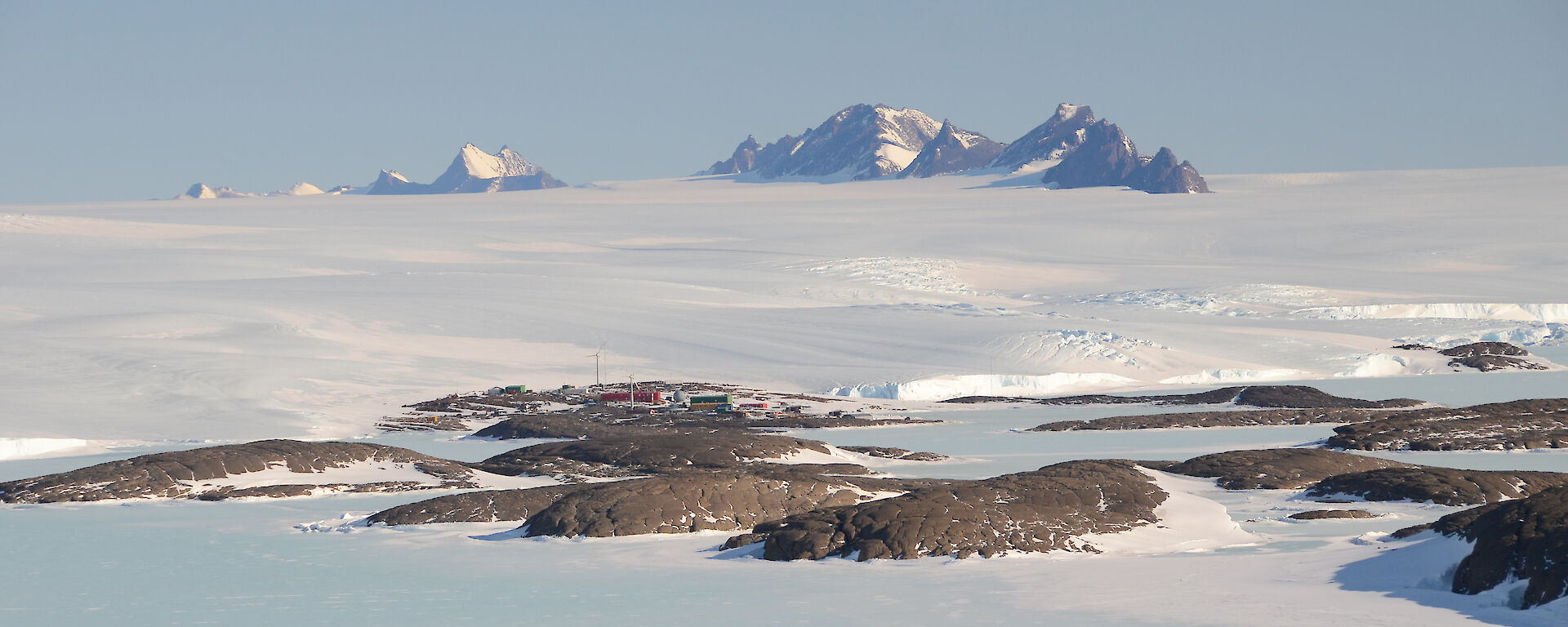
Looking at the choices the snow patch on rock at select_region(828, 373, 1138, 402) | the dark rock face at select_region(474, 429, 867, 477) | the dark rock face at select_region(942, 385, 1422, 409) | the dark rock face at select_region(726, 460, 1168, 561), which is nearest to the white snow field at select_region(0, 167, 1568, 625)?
the snow patch on rock at select_region(828, 373, 1138, 402)

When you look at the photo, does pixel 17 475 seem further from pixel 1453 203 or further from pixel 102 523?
pixel 1453 203

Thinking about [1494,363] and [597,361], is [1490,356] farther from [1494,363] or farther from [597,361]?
[597,361]

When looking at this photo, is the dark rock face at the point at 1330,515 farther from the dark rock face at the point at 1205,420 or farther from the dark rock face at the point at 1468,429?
the dark rock face at the point at 1205,420

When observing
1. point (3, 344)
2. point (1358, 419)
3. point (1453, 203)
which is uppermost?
point (1453, 203)

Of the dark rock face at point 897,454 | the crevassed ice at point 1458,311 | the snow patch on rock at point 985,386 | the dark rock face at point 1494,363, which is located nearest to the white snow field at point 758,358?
the snow patch on rock at point 985,386

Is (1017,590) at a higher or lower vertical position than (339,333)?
lower

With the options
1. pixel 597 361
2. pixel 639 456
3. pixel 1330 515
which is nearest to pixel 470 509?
pixel 639 456

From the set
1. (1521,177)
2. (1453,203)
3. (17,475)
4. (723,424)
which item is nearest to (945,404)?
(723,424)
